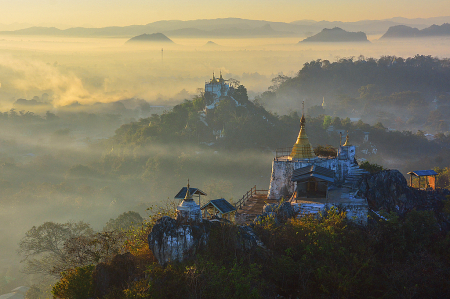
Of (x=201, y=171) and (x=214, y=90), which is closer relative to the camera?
(x=201, y=171)

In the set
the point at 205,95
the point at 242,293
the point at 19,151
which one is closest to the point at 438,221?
the point at 242,293

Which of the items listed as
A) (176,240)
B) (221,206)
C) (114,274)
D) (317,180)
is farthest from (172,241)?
(317,180)

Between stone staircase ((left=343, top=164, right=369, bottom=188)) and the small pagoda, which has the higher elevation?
stone staircase ((left=343, top=164, right=369, bottom=188))

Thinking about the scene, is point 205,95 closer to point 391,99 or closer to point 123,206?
point 123,206

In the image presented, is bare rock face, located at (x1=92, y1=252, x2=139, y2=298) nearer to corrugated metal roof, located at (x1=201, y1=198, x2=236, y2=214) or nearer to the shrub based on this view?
the shrub

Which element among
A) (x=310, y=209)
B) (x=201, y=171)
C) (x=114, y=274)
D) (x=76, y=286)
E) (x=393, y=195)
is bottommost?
(x=76, y=286)

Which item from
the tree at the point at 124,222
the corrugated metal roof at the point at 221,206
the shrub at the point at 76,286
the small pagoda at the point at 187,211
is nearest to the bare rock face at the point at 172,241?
the small pagoda at the point at 187,211

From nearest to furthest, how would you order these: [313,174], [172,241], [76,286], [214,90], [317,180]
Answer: [76,286] → [172,241] → [313,174] → [317,180] → [214,90]

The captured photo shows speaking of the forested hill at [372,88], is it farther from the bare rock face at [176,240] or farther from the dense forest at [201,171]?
the bare rock face at [176,240]

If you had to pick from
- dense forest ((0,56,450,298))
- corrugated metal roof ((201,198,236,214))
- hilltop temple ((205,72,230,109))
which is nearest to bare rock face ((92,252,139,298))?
dense forest ((0,56,450,298))

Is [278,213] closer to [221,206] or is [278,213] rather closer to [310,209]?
[310,209]
